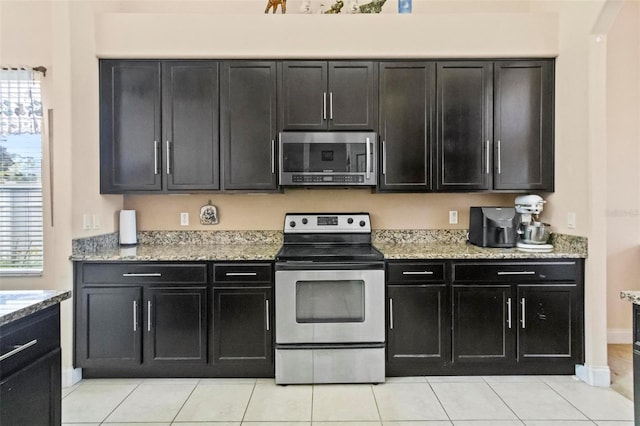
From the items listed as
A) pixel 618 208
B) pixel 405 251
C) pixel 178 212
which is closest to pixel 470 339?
pixel 405 251

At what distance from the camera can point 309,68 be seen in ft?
9.83

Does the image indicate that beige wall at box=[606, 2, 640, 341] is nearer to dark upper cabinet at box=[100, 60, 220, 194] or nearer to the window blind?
dark upper cabinet at box=[100, 60, 220, 194]

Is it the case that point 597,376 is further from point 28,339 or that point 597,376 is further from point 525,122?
point 28,339

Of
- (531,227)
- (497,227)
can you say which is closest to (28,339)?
(497,227)

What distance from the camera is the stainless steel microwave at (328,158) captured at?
2.96 meters

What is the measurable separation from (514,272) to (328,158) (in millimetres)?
1621

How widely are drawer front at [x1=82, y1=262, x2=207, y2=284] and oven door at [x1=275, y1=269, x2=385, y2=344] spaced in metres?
0.61

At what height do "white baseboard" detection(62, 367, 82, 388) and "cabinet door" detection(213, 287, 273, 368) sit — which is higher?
"cabinet door" detection(213, 287, 273, 368)

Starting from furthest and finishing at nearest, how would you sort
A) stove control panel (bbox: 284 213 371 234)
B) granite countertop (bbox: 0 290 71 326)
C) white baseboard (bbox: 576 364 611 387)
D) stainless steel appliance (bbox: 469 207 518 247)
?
1. stove control panel (bbox: 284 213 371 234)
2. stainless steel appliance (bbox: 469 207 518 247)
3. white baseboard (bbox: 576 364 611 387)
4. granite countertop (bbox: 0 290 71 326)

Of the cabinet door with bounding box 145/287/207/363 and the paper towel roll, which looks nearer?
the cabinet door with bounding box 145/287/207/363

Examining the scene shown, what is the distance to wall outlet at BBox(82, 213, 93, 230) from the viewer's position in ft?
9.27

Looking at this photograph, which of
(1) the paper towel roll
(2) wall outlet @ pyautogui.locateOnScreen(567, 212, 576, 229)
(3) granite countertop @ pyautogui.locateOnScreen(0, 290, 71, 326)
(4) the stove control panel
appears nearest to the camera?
(3) granite countertop @ pyautogui.locateOnScreen(0, 290, 71, 326)

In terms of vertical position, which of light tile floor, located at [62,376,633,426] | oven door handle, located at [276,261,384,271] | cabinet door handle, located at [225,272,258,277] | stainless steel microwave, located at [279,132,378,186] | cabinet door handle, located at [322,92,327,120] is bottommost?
light tile floor, located at [62,376,633,426]

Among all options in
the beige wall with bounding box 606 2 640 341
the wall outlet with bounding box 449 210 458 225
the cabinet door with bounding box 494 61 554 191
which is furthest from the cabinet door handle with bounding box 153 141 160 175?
the beige wall with bounding box 606 2 640 341
